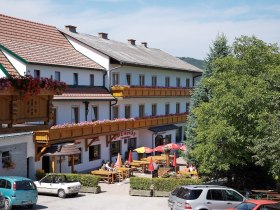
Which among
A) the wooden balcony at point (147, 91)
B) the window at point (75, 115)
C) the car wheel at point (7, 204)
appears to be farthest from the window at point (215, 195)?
the wooden balcony at point (147, 91)

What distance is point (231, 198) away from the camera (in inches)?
856

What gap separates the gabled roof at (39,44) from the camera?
3475 cm

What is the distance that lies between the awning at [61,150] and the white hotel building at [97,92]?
15 centimetres

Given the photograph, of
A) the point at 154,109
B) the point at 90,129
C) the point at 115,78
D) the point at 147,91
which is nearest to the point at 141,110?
the point at 147,91

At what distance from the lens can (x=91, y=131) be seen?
3647 cm

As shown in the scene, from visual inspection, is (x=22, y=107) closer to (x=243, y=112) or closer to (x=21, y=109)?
(x=21, y=109)

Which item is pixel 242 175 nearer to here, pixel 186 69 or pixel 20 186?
pixel 20 186

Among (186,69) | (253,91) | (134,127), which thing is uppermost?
(186,69)

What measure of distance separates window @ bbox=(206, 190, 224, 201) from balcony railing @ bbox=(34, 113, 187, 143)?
13.4m

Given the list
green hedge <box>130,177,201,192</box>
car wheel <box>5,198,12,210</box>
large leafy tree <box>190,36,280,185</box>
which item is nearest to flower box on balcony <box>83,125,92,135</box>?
green hedge <box>130,177,201,192</box>

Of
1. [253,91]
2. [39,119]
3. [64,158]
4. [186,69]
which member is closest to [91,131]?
[64,158]

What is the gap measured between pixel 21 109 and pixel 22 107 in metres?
0.09

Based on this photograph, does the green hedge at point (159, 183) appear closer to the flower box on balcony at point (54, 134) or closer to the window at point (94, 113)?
the flower box on balcony at point (54, 134)

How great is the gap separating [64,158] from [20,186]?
12127 mm
